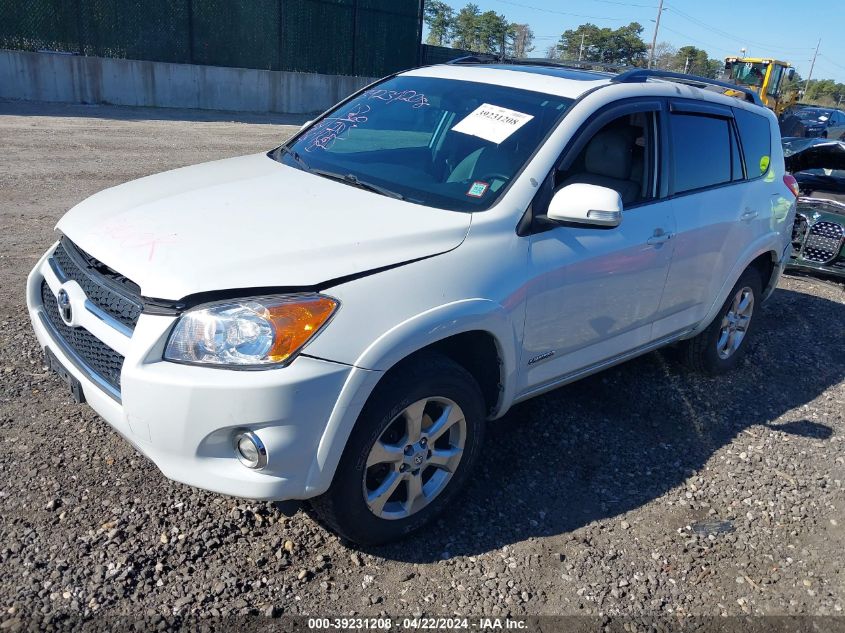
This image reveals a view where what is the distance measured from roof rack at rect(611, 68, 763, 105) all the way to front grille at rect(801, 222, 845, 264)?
2575 millimetres

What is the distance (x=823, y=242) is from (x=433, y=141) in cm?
526

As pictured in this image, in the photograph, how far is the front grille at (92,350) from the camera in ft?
8.54

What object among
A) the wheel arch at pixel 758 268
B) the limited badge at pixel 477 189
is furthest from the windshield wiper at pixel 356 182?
the wheel arch at pixel 758 268

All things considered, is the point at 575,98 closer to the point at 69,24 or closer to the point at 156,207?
the point at 156,207

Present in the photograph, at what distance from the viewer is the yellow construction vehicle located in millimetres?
24156

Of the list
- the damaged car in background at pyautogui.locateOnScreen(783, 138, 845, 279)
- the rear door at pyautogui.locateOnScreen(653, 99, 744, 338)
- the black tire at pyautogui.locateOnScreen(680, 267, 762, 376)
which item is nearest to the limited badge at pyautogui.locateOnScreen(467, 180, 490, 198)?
the rear door at pyautogui.locateOnScreen(653, 99, 744, 338)

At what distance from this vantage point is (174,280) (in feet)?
8.05

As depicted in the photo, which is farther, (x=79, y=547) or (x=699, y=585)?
(x=699, y=585)

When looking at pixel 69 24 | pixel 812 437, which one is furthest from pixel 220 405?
pixel 69 24

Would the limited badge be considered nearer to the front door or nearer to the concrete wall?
the front door

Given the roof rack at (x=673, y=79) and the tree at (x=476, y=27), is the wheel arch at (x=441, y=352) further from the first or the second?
the tree at (x=476, y=27)

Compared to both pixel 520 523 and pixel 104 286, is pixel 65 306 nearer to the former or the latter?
pixel 104 286

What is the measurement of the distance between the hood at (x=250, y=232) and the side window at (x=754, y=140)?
2667 mm

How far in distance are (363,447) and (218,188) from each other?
1.48 meters
